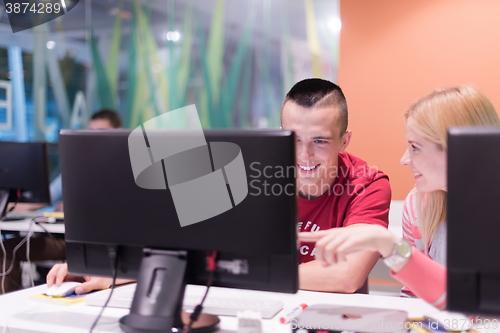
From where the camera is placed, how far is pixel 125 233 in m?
1.21

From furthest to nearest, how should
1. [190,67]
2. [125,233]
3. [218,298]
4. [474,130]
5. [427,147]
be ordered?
1. [190,67]
2. [427,147]
3. [218,298]
4. [125,233]
5. [474,130]

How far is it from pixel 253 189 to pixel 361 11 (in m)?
2.64

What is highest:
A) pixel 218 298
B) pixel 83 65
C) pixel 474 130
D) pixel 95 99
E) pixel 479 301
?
pixel 83 65

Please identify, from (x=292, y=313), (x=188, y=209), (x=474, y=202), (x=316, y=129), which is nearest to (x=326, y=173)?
(x=316, y=129)

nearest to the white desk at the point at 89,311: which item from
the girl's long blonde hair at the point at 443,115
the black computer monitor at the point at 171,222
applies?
the black computer monitor at the point at 171,222

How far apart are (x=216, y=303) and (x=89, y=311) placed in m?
0.36

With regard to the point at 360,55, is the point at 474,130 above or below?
below

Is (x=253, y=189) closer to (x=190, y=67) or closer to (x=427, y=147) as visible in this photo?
(x=427, y=147)

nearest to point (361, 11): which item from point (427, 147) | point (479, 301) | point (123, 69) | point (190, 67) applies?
point (190, 67)

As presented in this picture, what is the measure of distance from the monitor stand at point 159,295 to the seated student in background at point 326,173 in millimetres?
705

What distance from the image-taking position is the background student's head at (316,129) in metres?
1.81

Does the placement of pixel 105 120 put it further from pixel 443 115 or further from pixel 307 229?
pixel 443 115

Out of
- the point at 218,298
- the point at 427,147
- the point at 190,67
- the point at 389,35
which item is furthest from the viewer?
the point at 190,67

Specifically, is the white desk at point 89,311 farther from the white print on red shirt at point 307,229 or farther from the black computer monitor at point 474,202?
the black computer monitor at point 474,202
